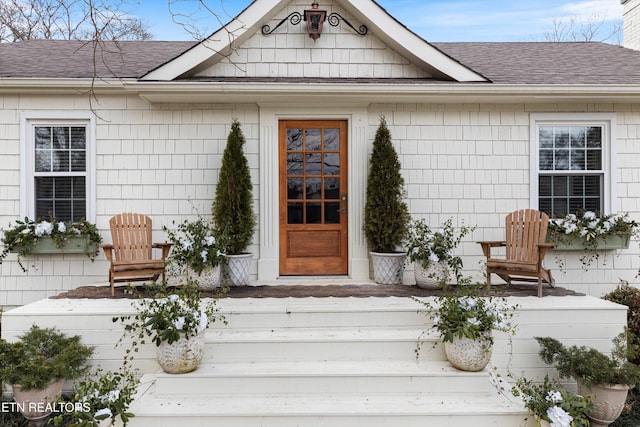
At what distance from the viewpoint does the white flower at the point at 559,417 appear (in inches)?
105

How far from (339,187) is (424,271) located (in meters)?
1.52

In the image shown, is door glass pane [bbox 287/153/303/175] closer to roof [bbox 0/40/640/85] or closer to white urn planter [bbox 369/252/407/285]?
roof [bbox 0/40/640/85]

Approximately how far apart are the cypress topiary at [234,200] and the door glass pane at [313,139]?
883 mm

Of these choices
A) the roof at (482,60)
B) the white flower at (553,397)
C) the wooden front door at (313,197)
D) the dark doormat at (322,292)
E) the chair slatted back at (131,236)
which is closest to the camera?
the white flower at (553,397)

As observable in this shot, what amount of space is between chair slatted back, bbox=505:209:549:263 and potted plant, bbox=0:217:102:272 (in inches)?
191

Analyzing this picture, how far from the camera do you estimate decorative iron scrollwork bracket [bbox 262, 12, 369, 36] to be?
5.20 m

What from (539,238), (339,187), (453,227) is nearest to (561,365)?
(539,238)

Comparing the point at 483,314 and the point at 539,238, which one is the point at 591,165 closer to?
the point at 539,238

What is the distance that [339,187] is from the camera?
536 centimetres

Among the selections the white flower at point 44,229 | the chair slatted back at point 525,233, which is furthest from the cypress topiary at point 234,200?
the chair slatted back at point 525,233

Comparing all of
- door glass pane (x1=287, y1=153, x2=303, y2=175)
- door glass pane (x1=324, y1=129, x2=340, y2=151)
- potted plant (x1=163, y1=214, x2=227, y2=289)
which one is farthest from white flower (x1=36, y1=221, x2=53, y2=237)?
door glass pane (x1=324, y1=129, x2=340, y2=151)

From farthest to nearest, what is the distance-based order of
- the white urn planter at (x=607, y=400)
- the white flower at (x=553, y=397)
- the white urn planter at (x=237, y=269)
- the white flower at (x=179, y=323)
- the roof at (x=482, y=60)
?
the roof at (x=482, y=60) → the white urn planter at (x=237, y=269) → the white urn planter at (x=607, y=400) → the white flower at (x=179, y=323) → the white flower at (x=553, y=397)

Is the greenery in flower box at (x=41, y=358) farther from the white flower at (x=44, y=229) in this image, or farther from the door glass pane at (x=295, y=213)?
the door glass pane at (x=295, y=213)

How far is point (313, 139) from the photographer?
5324 mm
